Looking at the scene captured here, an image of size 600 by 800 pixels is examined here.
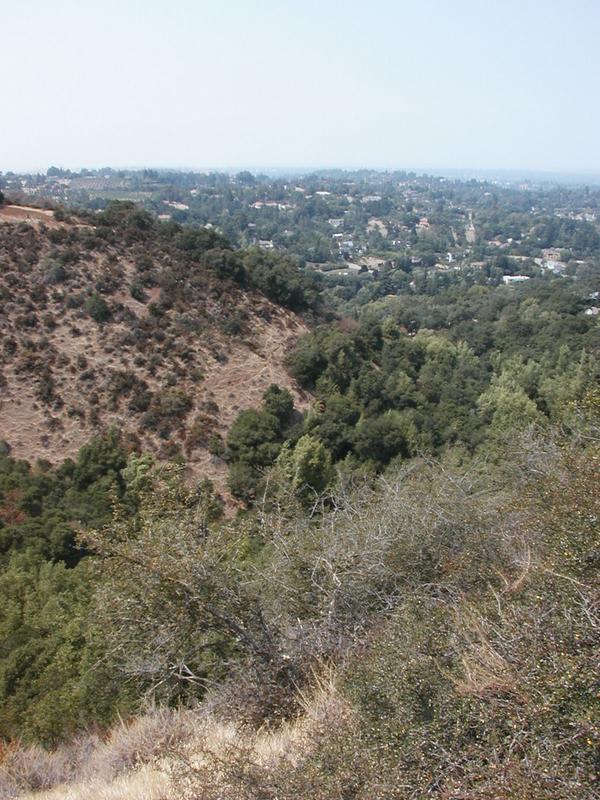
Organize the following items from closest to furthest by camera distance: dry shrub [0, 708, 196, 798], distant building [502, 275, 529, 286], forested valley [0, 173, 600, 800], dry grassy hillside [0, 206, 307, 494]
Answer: forested valley [0, 173, 600, 800] → dry shrub [0, 708, 196, 798] → dry grassy hillside [0, 206, 307, 494] → distant building [502, 275, 529, 286]

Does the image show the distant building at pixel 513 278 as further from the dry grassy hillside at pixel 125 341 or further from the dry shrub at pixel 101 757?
the dry shrub at pixel 101 757

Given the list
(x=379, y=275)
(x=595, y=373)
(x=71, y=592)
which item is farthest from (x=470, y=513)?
(x=379, y=275)

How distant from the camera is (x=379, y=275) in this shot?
64.8 m

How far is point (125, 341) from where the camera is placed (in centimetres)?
1791

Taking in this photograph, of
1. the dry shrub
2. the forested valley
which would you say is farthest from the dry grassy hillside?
the dry shrub

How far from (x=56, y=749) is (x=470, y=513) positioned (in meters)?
4.70

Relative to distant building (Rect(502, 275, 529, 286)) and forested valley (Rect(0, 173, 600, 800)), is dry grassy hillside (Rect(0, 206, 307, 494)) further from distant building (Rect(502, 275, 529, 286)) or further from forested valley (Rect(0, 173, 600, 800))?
distant building (Rect(502, 275, 529, 286))

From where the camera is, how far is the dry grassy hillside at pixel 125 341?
15586 mm

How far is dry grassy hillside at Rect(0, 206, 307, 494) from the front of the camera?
15586 mm

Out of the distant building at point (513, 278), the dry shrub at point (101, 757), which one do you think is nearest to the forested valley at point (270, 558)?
the dry shrub at point (101, 757)

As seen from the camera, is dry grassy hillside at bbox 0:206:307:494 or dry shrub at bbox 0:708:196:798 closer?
dry shrub at bbox 0:708:196:798

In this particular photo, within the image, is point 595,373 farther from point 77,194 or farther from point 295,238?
point 77,194

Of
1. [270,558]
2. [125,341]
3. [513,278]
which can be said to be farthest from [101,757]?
[513,278]

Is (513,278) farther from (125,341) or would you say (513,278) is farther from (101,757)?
(101,757)
